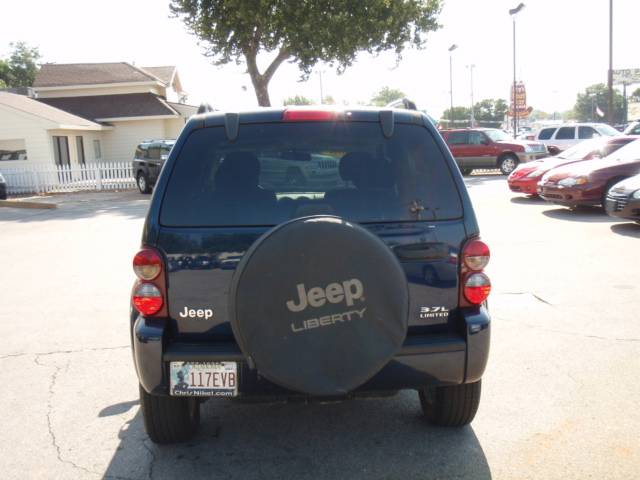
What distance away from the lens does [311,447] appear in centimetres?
371

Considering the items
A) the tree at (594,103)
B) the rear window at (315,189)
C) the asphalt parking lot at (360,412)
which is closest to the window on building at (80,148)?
the asphalt parking lot at (360,412)

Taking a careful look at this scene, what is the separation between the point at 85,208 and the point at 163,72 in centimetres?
2791

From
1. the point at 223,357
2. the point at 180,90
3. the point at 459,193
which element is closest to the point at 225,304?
the point at 223,357

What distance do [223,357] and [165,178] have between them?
0.96 m

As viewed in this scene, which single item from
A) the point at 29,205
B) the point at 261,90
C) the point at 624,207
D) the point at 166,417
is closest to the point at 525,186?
the point at 624,207

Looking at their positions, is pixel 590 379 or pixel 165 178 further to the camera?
pixel 590 379

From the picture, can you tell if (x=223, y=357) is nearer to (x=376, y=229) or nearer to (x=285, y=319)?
(x=285, y=319)

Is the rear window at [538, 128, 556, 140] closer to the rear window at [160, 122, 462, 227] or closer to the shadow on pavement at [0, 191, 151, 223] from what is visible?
the shadow on pavement at [0, 191, 151, 223]

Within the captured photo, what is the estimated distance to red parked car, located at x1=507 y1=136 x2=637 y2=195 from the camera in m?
15.3

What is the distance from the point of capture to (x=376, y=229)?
3242 mm

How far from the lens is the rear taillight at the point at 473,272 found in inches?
132

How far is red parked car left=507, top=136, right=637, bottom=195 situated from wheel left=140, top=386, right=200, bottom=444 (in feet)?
43.4

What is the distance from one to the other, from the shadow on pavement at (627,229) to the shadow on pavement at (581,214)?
539 millimetres

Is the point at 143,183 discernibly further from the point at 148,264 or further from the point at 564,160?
the point at 148,264
